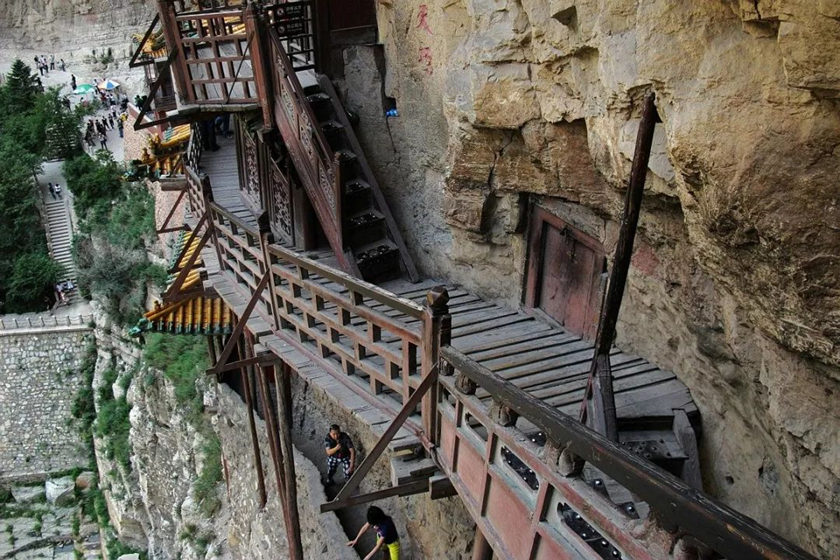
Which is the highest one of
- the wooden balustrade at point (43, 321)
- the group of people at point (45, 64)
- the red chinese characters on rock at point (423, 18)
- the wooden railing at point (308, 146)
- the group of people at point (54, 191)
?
the group of people at point (45, 64)

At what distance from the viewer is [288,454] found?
25.2ft

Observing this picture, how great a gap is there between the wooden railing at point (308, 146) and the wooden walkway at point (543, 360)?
0.77 m

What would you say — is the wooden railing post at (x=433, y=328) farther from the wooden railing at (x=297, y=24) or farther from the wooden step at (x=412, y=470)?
the wooden railing at (x=297, y=24)

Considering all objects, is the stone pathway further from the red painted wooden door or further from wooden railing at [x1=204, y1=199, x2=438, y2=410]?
the red painted wooden door

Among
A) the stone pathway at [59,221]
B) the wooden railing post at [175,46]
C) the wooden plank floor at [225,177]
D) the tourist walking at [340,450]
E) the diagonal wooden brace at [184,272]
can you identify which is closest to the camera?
the wooden railing post at [175,46]

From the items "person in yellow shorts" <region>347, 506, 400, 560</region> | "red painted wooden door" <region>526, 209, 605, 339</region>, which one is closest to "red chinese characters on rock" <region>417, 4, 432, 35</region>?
"red painted wooden door" <region>526, 209, 605, 339</region>

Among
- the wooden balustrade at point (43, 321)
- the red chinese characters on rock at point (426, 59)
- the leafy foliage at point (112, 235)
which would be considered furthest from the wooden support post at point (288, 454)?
the wooden balustrade at point (43, 321)

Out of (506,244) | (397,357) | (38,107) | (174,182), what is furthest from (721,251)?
(38,107)

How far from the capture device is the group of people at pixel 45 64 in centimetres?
4089

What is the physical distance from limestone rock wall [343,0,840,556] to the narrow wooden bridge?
525 millimetres

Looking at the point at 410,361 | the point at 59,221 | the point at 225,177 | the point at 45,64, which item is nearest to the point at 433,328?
the point at 410,361

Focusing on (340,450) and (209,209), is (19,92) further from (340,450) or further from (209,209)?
(340,450)

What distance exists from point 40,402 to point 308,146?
2218cm

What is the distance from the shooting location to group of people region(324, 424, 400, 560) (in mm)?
7164
